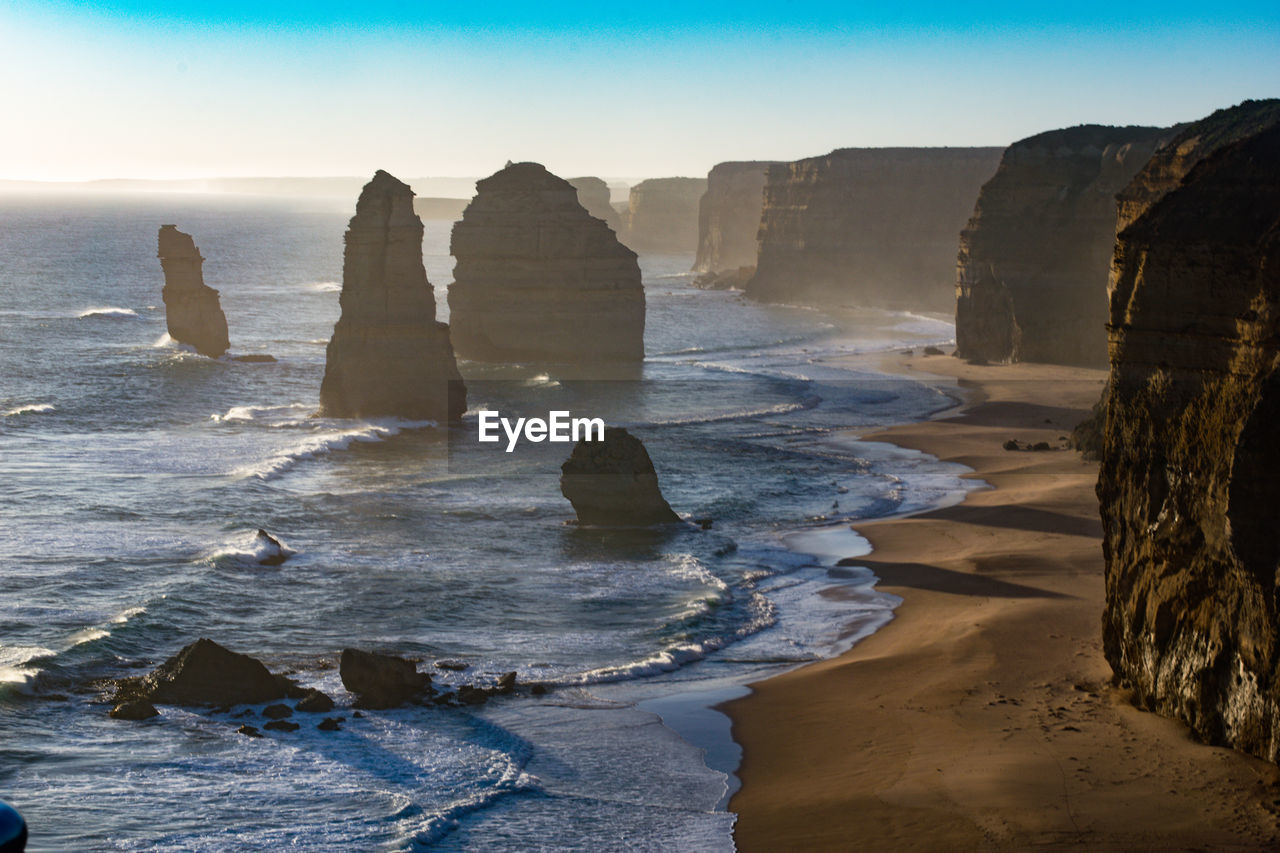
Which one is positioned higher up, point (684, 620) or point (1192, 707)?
point (1192, 707)

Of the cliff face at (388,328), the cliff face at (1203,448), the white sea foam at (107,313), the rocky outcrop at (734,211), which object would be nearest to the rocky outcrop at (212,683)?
the cliff face at (1203,448)

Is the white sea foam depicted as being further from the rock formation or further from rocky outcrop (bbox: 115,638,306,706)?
rocky outcrop (bbox: 115,638,306,706)

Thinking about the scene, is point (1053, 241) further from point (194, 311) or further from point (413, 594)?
point (413, 594)

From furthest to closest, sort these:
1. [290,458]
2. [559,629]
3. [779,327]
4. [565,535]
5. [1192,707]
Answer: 1. [779,327]
2. [290,458]
3. [565,535]
4. [559,629]
5. [1192,707]

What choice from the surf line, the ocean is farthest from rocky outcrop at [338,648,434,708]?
the surf line

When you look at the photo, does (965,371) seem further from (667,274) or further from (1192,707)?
(667,274)

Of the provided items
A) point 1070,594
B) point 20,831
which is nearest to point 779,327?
point 1070,594

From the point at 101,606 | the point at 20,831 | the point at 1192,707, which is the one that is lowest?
the point at 101,606
